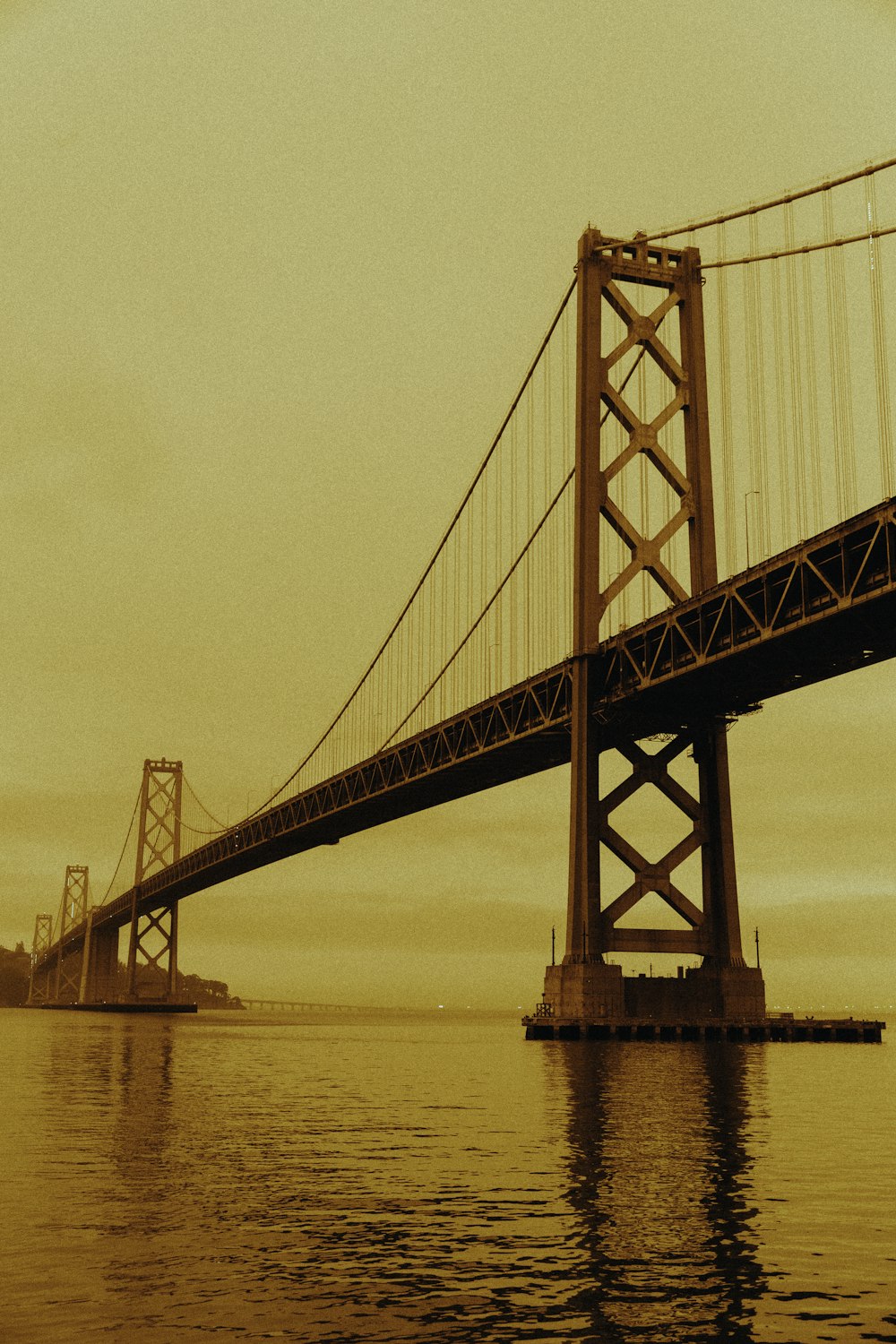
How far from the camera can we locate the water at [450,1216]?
35.0 feet

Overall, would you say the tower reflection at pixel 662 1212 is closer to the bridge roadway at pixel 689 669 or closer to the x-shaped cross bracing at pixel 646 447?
the bridge roadway at pixel 689 669

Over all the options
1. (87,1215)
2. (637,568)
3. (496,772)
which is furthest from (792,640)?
(87,1215)

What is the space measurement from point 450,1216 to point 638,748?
1629 inches

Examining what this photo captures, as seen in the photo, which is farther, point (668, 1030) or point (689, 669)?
point (668, 1030)

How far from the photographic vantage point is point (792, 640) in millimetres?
44375

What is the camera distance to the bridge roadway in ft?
137

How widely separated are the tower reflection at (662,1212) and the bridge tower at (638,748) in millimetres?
21032

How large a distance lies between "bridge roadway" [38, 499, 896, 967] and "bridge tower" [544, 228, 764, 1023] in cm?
151

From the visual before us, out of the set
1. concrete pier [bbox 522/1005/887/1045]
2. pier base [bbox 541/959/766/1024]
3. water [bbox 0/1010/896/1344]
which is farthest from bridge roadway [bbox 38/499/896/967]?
water [bbox 0/1010/896/1344]

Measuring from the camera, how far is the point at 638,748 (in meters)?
55.5

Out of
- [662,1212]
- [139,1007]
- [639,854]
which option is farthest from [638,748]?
[139,1007]

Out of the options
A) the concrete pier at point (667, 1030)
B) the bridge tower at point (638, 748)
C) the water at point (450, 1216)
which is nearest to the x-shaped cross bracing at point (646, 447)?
the bridge tower at point (638, 748)

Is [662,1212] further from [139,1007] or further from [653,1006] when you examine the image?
[139,1007]

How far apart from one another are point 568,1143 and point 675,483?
4080cm
